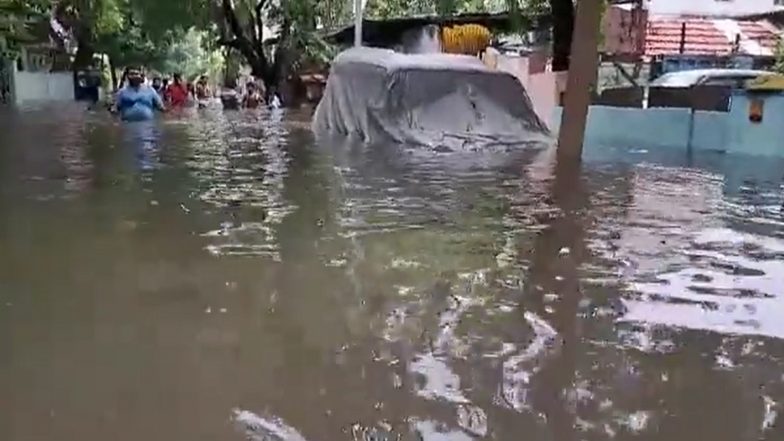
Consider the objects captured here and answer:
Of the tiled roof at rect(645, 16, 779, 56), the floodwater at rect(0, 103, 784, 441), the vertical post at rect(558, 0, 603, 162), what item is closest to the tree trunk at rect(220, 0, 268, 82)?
the tiled roof at rect(645, 16, 779, 56)

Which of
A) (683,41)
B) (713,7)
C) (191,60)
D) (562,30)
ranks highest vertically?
(713,7)

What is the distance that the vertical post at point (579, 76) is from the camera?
42.9 feet

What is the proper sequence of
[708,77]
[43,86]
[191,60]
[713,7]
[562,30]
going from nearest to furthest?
[708,77] → [562,30] → [713,7] → [43,86] → [191,60]

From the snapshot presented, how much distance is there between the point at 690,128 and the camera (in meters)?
16.5

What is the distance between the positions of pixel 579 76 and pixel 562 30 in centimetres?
679

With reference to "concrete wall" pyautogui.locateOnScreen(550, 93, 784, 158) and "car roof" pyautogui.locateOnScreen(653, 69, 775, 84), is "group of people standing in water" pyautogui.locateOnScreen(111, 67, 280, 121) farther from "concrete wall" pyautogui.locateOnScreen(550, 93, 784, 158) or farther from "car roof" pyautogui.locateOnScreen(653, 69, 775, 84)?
"car roof" pyautogui.locateOnScreen(653, 69, 775, 84)

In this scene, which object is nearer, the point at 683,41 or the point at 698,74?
the point at 698,74

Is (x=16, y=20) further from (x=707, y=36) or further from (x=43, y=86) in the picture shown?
(x=707, y=36)

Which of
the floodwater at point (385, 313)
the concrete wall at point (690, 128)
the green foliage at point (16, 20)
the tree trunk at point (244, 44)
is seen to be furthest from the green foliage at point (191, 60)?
the floodwater at point (385, 313)

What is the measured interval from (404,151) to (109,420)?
11.8m

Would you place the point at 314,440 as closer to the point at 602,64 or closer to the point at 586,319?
the point at 586,319

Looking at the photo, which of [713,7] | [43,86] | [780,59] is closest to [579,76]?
[780,59]

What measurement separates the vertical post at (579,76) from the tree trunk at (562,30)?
5.96 meters

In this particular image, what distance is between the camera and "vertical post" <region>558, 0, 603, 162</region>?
1308 centimetres
